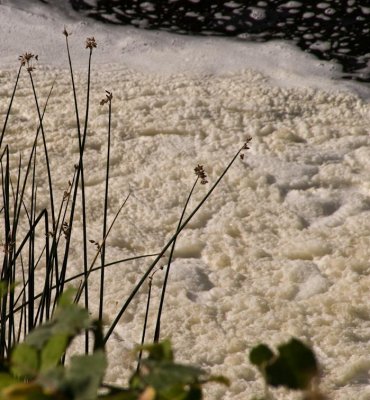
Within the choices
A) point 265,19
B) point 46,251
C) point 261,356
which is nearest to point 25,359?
point 261,356

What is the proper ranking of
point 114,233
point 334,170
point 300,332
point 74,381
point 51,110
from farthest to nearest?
point 51,110, point 334,170, point 114,233, point 300,332, point 74,381

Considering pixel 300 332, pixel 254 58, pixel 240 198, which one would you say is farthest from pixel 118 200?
pixel 254 58

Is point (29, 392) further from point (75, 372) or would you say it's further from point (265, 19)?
point (265, 19)

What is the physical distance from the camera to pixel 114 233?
207 cm

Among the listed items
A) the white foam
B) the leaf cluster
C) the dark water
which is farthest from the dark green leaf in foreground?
the dark water

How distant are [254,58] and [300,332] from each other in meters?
1.48

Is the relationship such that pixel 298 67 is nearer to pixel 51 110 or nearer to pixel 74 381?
pixel 51 110

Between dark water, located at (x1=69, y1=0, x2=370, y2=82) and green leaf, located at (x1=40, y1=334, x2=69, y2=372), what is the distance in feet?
8.87

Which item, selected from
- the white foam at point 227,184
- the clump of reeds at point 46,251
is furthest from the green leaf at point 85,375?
the white foam at point 227,184

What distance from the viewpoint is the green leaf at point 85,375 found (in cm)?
40

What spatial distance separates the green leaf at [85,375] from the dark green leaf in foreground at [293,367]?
0.28ft

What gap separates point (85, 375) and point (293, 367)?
11cm

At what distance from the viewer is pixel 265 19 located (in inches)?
133

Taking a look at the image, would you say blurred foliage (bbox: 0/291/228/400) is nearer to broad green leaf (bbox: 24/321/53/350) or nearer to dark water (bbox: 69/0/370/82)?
broad green leaf (bbox: 24/321/53/350)
